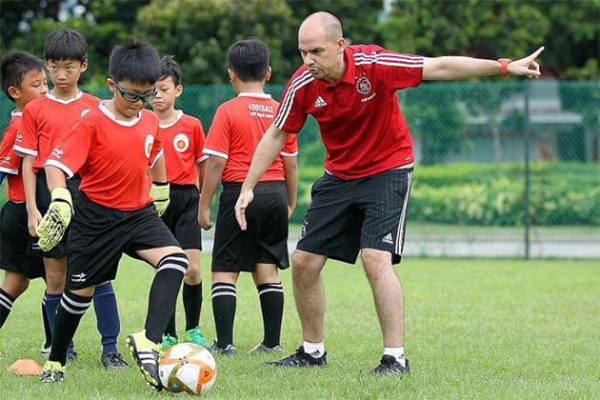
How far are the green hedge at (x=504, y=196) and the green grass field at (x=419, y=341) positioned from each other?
295 cm

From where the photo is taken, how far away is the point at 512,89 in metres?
16.5

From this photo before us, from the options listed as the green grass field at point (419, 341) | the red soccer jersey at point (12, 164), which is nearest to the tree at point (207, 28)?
the green grass field at point (419, 341)

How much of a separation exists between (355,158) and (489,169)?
11.0 meters

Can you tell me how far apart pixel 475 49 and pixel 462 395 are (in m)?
23.2

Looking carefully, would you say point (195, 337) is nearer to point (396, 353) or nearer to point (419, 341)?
point (419, 341)

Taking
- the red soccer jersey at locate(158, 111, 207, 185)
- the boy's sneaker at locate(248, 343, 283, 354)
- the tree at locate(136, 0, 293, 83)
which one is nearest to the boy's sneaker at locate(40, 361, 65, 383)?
the boy's sneaker at locate(248, 343, 283, 354)

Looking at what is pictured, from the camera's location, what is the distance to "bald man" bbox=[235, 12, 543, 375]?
6.13 m

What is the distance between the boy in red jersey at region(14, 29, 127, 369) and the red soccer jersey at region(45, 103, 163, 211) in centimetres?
69

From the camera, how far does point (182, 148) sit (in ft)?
25.3

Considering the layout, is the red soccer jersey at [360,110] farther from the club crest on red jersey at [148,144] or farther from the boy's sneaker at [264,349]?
Answer: the boy's sneaker at [264,349]

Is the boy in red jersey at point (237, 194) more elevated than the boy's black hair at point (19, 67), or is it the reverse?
the boy's black hair at point (19, 67)

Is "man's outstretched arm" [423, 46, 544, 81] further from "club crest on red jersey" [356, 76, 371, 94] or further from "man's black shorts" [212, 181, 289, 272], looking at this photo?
"man's black shorts" [212, 181, 289, 272]

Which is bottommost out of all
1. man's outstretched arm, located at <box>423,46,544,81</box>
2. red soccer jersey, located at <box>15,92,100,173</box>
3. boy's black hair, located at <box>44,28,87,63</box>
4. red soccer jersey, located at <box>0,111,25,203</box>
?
red soccer jersey, located at <box>0,111,25,203</box>

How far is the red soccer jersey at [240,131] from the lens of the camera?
24.6ft
